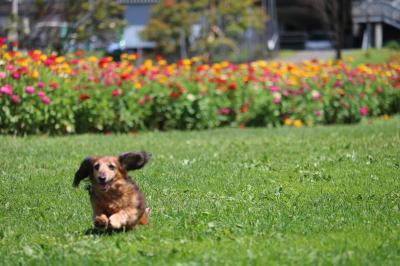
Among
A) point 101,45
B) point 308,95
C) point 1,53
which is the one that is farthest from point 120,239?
point 101,45

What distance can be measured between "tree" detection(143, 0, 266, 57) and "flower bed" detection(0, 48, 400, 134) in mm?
14602

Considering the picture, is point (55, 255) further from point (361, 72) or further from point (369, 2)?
point (369, 2)

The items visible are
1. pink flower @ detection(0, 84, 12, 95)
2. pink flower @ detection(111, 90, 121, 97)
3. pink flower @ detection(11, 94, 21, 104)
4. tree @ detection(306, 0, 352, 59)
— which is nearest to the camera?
pink flower @ detection(0, 84, 12, 95)

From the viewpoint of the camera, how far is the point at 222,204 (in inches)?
272

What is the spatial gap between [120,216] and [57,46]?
1590cm

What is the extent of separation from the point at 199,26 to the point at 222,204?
2726 cm

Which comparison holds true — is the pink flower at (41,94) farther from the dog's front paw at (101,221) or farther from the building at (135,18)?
the building at (135,18)

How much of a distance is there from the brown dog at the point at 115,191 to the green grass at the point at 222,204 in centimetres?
13

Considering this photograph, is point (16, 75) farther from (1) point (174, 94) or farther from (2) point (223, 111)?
(2) point (223, 111)

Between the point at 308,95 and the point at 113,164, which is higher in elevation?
the point at 113,164

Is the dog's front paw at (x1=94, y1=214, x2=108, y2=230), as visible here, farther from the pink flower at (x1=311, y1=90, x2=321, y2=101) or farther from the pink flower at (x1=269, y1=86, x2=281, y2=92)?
the pink flower at (x1=311, y1=90, x2=321, y2=101)

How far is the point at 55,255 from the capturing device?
17.1 ft

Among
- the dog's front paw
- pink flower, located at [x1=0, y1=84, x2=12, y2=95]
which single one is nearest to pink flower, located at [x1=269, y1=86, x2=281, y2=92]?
pink flower, located at [x1=0, y1=84, x2=12, y2=95]

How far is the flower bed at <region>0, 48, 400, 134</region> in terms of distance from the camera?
511 inches
